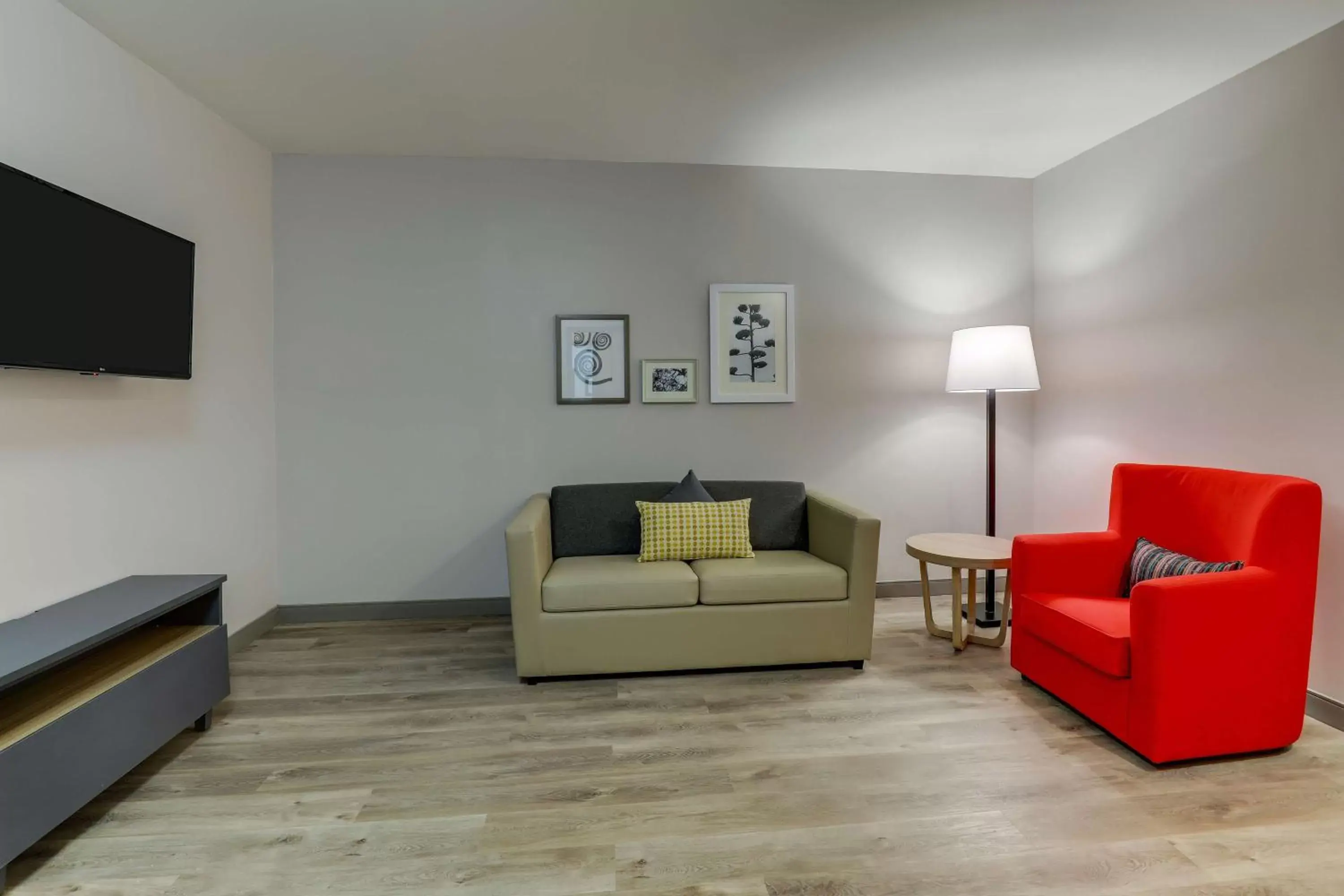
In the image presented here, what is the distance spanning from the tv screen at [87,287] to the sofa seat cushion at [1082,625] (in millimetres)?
3661

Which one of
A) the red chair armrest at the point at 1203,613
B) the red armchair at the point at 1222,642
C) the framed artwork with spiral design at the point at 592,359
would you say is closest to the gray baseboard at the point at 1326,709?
the red armchair at the point at 1222,642

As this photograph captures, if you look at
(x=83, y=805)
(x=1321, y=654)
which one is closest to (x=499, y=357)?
(x=83, y=805)

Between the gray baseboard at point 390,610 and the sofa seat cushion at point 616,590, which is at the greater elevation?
the sofa seat cushion at point 616,590

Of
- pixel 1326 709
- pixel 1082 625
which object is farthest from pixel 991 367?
pixel 1326 709

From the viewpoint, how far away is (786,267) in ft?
13.7

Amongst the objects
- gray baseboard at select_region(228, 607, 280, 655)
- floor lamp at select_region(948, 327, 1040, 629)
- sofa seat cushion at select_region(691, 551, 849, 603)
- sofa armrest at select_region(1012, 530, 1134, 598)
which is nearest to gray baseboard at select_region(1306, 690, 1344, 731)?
sofa armrest at select_region(1012, 530, 1134, 598)

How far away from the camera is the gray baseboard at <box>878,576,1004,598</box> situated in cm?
434

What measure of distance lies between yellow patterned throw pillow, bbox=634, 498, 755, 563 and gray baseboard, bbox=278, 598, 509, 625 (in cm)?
114

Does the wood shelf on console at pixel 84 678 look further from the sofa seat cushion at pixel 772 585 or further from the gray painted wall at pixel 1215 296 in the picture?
the gray painted wall at pixel 1215 296

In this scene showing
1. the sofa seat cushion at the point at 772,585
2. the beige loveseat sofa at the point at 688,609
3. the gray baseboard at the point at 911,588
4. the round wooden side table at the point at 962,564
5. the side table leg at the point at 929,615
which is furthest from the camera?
the gray baseboard at the point at 911,588

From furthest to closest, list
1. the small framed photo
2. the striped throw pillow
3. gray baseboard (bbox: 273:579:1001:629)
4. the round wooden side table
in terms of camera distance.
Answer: the small framed photo, gray baseboard (bbox: 273:579:1001:629), the round wooden side table, the striped throw pillow

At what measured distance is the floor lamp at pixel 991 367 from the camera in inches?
144

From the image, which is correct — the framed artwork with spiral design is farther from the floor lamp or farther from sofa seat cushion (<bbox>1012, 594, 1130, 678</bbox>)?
sofa seat cushion (<bbox>1012, 594, 1130, 678</bbox>)

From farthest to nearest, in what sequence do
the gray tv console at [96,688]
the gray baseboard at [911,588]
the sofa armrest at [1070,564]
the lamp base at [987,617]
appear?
the gray baseboard at [911,588] < the lamp base at [987,617] < the sofa armrest at [1070,564] < the gray tv console at [96,688]
